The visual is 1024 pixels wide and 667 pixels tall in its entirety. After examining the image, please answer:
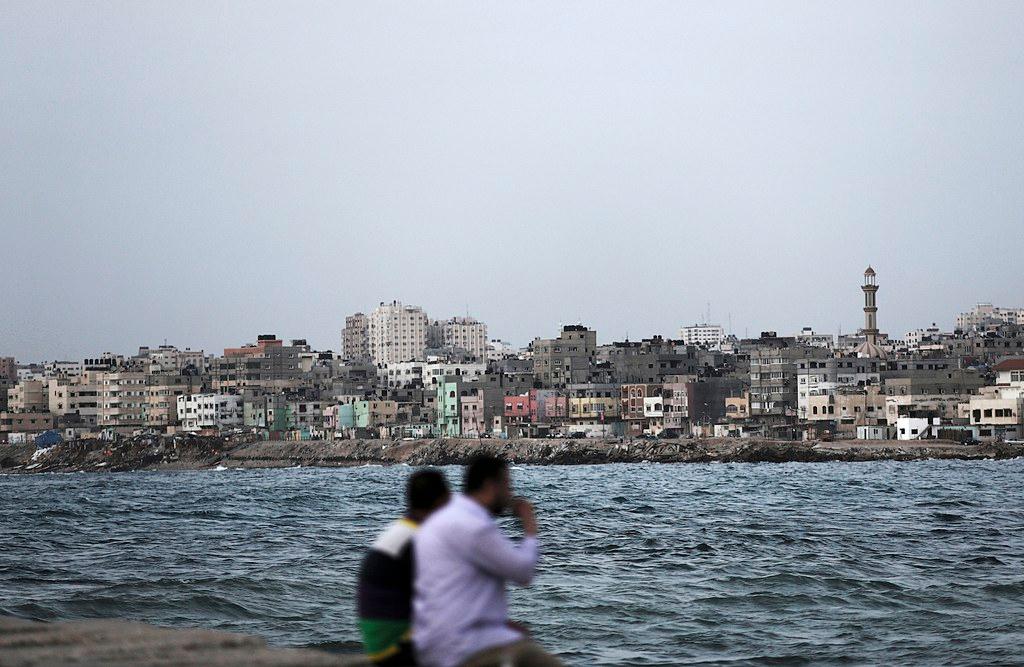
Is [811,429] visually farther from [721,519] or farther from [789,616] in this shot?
[789,616]

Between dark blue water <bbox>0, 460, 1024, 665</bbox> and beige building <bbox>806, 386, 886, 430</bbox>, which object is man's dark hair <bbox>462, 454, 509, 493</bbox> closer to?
dark blue water <bbox>0, 460, 1024, 665</bbox>

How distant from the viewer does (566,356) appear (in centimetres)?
18088

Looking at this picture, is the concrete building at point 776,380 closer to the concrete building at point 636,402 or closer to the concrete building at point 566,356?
the concrete building at point 636,402

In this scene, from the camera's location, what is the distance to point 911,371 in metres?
145

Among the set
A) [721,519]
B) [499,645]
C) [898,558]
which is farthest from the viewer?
[721,519]

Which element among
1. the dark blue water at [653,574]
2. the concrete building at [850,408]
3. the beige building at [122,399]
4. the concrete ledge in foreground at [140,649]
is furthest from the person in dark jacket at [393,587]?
the beige building at [122,399]

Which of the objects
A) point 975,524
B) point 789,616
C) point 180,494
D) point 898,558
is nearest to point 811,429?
point 180,494

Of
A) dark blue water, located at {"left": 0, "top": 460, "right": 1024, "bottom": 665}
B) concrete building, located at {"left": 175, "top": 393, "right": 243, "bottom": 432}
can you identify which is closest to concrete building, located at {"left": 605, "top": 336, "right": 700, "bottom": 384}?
concrete building, located at {"left": 175, "top": 393, "right": 243, "bottom": 432}

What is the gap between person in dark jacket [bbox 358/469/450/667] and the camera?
9031mm

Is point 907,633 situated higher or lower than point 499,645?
lower

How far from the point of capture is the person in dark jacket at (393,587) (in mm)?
9031

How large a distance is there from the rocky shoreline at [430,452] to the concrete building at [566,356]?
27.0 metres

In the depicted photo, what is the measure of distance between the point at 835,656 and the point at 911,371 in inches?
5126

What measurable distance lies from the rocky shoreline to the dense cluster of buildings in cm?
645
